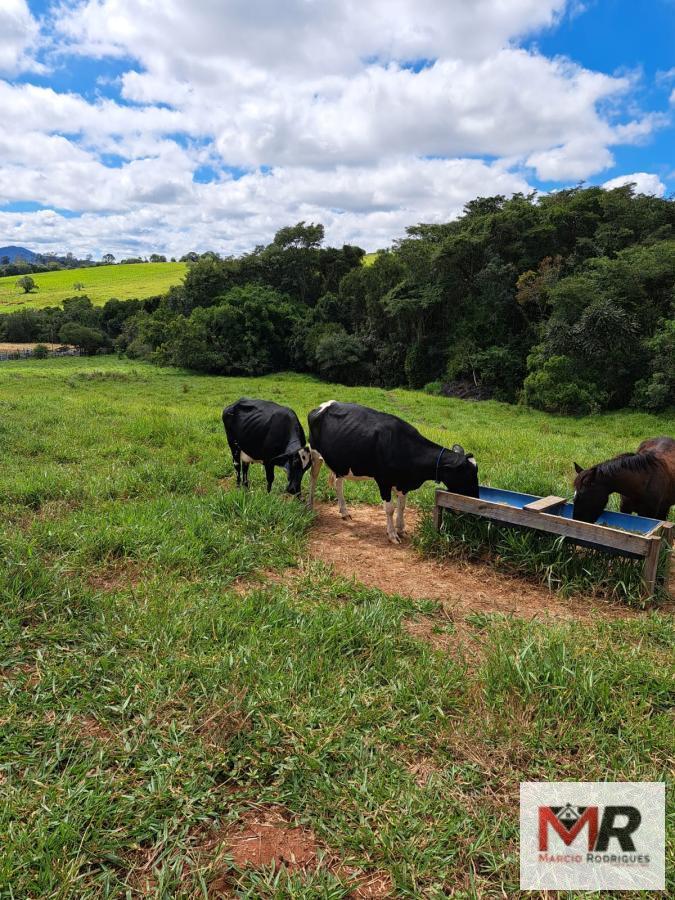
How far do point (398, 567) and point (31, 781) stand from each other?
3961mm

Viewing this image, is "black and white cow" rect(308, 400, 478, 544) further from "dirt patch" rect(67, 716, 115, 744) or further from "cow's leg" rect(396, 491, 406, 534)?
"dirt patch" rect(67, 716, 115, 744)

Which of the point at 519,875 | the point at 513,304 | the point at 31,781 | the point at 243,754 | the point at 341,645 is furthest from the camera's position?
the point at 513,304

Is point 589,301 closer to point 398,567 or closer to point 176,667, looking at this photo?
point 398,567

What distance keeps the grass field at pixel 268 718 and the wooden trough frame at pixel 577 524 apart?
58 cm

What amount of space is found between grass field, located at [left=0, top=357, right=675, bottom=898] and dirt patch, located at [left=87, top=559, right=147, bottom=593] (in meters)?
0.02

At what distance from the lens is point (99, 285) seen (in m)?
79.8

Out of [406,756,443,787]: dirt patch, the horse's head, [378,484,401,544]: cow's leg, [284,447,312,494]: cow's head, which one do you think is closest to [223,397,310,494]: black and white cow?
[284,447,312,494]: cow's head

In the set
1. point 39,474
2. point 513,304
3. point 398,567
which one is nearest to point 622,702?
point 398,567

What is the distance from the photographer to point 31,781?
9.04 feet

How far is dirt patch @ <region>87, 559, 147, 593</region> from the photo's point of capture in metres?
4.84

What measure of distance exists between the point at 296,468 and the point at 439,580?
266 centimetres

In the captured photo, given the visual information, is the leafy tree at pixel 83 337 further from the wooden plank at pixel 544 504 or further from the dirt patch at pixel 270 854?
the dirt patch at pixel 270 854

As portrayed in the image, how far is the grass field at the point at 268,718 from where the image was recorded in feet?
8.07

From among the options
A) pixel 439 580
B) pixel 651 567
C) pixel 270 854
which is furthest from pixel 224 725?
pixel 651 567
